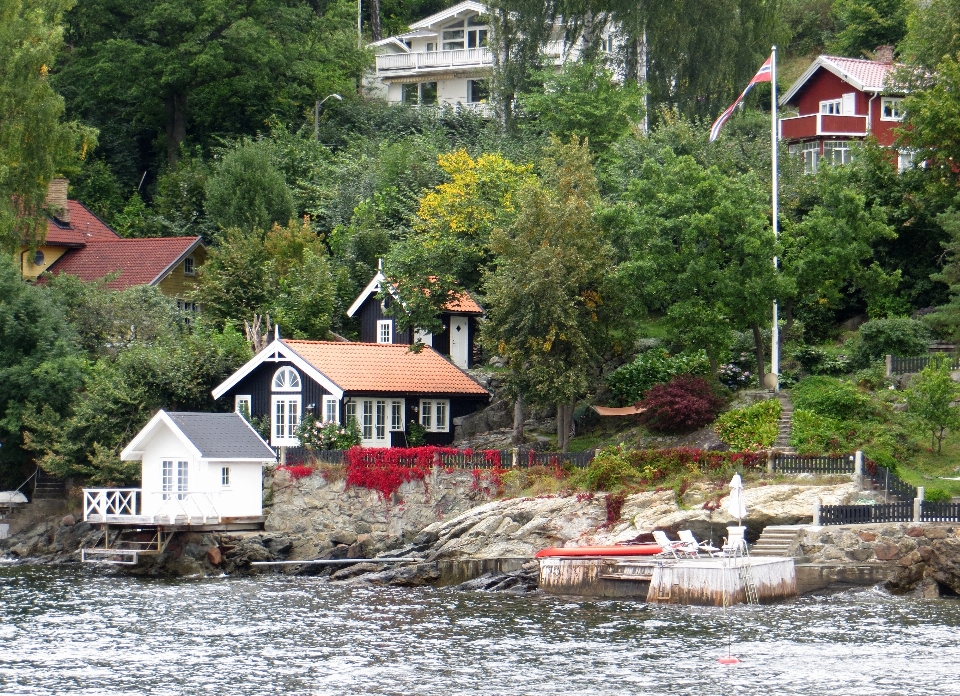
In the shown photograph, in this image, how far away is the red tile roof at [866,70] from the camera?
72.1m

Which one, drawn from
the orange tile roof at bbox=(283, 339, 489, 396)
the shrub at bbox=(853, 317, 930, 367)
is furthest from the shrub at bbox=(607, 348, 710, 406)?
the shrub at bbox=(853, 317, 930, 367)

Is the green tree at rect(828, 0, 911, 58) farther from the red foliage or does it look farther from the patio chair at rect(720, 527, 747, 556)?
the patio chair at rect(720, 527, 747, 556)

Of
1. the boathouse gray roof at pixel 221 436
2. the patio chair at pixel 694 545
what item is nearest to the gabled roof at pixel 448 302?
the boathouse gray roof at pixel 221 436

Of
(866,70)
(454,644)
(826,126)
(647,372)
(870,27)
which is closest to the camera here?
(454,644)

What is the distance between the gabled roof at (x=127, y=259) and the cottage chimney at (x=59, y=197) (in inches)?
78.9

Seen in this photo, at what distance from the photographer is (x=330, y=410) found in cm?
5359

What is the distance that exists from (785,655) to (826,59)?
47917 mm

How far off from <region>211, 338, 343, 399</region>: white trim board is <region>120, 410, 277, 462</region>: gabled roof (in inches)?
130

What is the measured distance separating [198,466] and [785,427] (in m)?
19.1

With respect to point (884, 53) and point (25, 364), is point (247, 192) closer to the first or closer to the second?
point (25, 364)

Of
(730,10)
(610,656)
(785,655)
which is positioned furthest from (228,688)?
(730,10)

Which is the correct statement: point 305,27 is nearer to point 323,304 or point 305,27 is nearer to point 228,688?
point 323,304

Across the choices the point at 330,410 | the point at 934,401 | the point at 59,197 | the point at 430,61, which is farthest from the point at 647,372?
the point at 430,61

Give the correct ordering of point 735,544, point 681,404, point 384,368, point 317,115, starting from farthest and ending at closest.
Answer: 1. point 317,115
2. point 384,368
3. point 681,404
4. point 735,544
